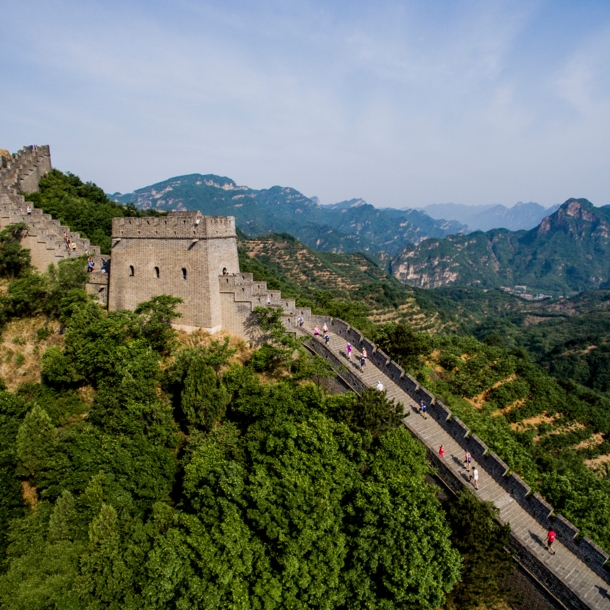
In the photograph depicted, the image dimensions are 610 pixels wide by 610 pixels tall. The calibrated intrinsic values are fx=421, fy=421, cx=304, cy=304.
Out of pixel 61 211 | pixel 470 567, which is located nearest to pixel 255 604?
pixel 470 567

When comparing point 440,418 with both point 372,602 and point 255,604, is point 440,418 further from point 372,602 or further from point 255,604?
point 255,604

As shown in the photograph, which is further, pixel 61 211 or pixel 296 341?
pixel 61 211

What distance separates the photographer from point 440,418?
19078 mm

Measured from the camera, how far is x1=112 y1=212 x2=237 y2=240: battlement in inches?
876

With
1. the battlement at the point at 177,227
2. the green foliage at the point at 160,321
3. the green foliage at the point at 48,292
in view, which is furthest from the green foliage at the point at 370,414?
the green foliage at the point at 48,292

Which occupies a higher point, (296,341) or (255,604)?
(296,341)

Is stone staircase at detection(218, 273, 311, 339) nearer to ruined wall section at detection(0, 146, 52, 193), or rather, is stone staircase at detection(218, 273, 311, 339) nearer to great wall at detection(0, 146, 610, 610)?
great wall at detection(0, 146, 610, 610)

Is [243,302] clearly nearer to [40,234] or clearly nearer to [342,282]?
[40,234]

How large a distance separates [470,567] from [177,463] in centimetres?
1184

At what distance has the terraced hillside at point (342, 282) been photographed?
8688 centimetres

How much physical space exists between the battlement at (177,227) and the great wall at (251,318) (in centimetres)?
Result: 5

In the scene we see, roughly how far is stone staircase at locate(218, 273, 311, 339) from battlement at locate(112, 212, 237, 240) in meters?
2.57

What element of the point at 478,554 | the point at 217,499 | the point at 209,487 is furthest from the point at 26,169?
the point at 478,554

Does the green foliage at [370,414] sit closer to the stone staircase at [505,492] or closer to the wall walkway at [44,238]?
the stone staircase at [505,492]
